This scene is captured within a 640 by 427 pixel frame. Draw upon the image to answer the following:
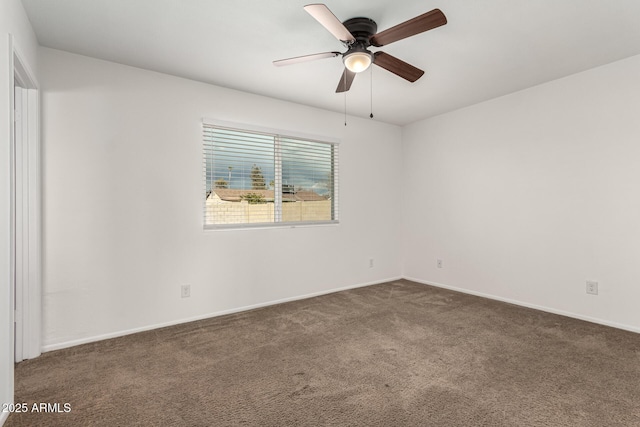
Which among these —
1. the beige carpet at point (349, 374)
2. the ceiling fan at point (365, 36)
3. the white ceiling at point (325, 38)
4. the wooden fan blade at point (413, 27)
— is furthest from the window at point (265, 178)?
the wooden fan blade at point (413, 27)

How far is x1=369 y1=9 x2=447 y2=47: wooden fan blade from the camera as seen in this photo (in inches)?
68.7

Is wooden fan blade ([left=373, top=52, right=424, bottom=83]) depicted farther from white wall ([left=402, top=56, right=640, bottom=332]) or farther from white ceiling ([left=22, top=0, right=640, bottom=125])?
white wall ([left=402, top=56, right=640, bottom=332])

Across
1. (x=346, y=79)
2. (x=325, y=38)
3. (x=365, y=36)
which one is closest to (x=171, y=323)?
(x=346, y=79)

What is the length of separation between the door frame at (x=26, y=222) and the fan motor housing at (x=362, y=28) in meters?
2.31

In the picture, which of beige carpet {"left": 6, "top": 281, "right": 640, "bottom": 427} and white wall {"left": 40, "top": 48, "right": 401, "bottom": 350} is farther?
white wall {"left": 40, "top": 48, "right": 401, "bottom": 350}

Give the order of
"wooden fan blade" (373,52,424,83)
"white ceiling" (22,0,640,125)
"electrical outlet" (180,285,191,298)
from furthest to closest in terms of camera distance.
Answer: "electrical outlet" (180,285,191,298), "wooden fan blade" (373,52,424,83), "white ceiling" (22,0,640,125)

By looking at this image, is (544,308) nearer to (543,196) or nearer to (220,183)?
(543,196)

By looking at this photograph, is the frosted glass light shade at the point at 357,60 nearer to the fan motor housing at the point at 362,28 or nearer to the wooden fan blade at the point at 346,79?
the fan motor housing at the point at 362,28

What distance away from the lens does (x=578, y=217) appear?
3.21 meters

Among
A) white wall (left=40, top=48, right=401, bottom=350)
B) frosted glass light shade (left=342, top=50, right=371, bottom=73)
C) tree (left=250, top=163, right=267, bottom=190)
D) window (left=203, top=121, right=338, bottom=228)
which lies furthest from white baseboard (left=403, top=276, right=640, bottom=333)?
frosted glass light shade (left=342, top=50, right=371, bottom=73)

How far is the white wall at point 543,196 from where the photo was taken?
294cm

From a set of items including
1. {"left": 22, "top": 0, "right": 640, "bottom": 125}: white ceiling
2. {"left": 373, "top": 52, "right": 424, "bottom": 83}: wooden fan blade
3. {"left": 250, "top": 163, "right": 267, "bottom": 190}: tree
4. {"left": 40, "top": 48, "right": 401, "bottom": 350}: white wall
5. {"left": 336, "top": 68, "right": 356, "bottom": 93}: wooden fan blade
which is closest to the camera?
{"left": 22, "top": 0, "right": 640, "bottom": 125}: white ceiling

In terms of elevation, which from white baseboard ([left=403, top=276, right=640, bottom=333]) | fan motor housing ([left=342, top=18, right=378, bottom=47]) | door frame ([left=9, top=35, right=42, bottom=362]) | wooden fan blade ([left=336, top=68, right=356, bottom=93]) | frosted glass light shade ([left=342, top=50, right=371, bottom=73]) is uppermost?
fan motor housing ([left=342, top=18, right=378, bottom=47])

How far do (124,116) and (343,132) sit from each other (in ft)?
8.53
